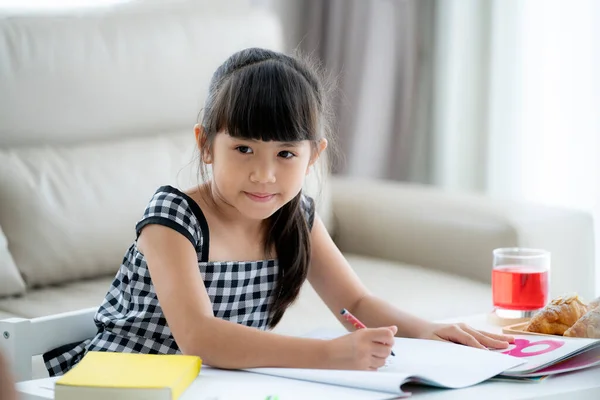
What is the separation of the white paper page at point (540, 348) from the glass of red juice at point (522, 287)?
0.49 feet

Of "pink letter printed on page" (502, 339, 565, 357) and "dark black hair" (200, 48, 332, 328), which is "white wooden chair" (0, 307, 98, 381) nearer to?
"dark black hair" (200, 48, 332, 328)

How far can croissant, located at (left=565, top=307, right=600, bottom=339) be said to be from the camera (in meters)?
1.21

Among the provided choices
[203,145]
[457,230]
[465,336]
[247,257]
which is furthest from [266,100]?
[457,230]

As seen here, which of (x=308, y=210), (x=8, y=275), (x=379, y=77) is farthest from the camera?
(x=379, y=77)

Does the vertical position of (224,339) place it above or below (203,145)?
below

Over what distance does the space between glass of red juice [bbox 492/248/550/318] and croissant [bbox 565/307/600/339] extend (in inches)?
6.5

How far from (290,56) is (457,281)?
0.91m

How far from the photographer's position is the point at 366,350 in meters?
1.06

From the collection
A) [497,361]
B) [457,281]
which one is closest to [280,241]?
[497,361]

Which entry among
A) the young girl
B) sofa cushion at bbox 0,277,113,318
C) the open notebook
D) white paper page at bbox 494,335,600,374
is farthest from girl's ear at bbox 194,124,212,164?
sofa cushion at bbox 0,277,113,318

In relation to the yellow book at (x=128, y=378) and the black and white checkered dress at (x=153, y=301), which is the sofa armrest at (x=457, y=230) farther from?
the yellow book at (x=128, y=378)

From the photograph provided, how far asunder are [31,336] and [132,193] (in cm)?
84

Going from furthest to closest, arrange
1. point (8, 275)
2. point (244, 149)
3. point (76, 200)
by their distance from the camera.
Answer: point (76, 200) → point (8, 275) → point (244, 149)

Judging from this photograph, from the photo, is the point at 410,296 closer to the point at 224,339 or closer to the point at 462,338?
the point at 462,338
